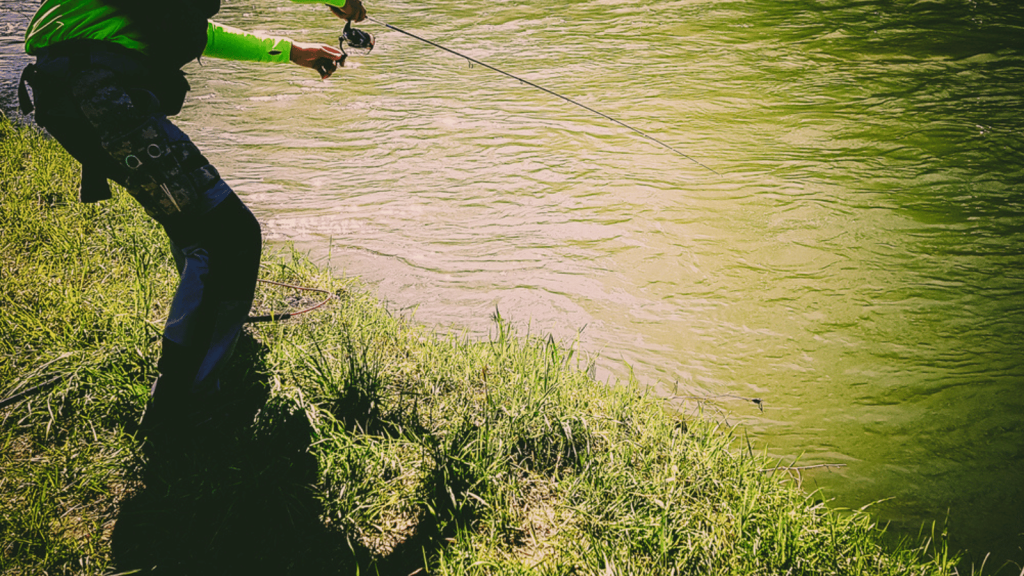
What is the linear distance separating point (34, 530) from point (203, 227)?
3.55 ft

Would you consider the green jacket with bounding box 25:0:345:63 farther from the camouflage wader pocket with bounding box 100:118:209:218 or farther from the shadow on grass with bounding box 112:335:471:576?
the shadow on grass with bounding box 112:335:471:576

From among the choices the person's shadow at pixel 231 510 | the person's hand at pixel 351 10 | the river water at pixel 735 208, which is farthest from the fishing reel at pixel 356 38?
the person's shadow at pixel 231 510

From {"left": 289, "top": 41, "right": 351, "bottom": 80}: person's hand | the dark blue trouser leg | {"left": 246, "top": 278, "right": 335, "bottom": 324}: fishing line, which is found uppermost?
{"left": 289, "top": 41, "right": 351, "bottom": 80}: person's hand

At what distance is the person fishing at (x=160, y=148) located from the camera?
1795 millimetres

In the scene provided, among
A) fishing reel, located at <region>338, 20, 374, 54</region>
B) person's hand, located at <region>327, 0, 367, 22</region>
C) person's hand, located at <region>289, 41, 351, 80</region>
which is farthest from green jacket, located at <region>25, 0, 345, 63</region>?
fishing reel, located at <region>338, 20, 374, 54</region>

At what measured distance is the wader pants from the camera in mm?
1787

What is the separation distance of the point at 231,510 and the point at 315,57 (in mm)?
1934

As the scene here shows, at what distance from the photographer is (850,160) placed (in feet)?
16.4

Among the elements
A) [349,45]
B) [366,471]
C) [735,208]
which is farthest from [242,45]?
[735,208]

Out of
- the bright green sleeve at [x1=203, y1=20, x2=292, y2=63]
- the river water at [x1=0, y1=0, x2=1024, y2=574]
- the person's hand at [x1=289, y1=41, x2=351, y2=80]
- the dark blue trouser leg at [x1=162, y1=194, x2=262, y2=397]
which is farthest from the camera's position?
the river water at [x1=0, y1=0, x2=1024, y2=574]

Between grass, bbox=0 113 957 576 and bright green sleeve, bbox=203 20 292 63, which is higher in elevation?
bright green sleeve, bbox=203 20 292 63

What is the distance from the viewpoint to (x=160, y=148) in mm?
Result: 1858

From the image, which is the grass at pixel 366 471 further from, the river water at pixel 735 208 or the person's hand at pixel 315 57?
the person's hand at pixel 315 57

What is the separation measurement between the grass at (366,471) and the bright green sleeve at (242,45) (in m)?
1.24
